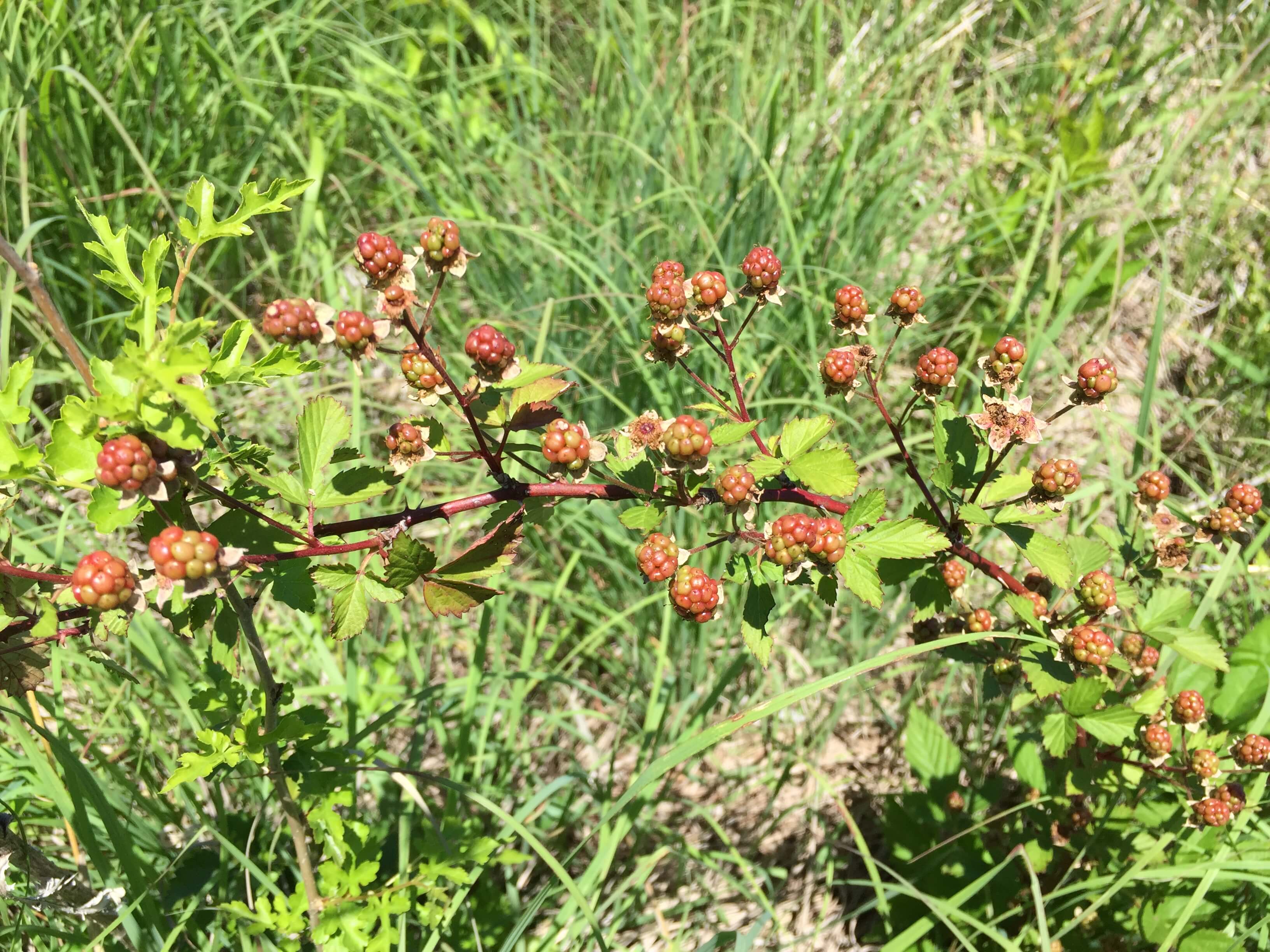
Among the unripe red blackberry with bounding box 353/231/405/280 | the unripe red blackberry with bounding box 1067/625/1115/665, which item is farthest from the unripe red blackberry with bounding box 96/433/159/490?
the unripe red blackberry with bounding box 1067/625/1115/665

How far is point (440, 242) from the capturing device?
0.99 meters

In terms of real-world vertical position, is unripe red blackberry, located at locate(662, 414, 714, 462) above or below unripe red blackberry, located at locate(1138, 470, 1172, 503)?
above

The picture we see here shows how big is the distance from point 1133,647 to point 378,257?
1.38 meters

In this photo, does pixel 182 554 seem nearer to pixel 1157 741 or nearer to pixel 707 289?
pixel 707 289

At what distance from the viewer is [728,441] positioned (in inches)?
43.0

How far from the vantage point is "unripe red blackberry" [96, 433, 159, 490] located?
2.81ft

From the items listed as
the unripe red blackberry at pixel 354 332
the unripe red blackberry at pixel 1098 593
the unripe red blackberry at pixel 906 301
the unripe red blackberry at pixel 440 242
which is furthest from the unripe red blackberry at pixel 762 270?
the unripe red blackberry at pixel 1098 593

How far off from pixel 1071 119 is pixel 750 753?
2409 mm

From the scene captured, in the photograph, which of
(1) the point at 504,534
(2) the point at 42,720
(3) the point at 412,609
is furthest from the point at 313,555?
(3) the point at 412,609

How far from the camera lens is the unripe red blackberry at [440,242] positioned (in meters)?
0.98

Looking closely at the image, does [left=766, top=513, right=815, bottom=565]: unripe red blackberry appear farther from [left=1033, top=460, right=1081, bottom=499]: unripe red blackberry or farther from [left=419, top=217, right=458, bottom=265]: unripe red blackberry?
[left=419, top=217, right=458, bottom=265]: unripe red blackberry

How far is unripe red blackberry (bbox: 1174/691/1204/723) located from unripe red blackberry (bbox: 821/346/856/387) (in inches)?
Result: 32.9

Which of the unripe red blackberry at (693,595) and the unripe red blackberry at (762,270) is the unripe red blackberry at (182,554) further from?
the unripe red blackberry at (762,270)

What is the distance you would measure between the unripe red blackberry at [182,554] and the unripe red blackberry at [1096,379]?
1012 mm
